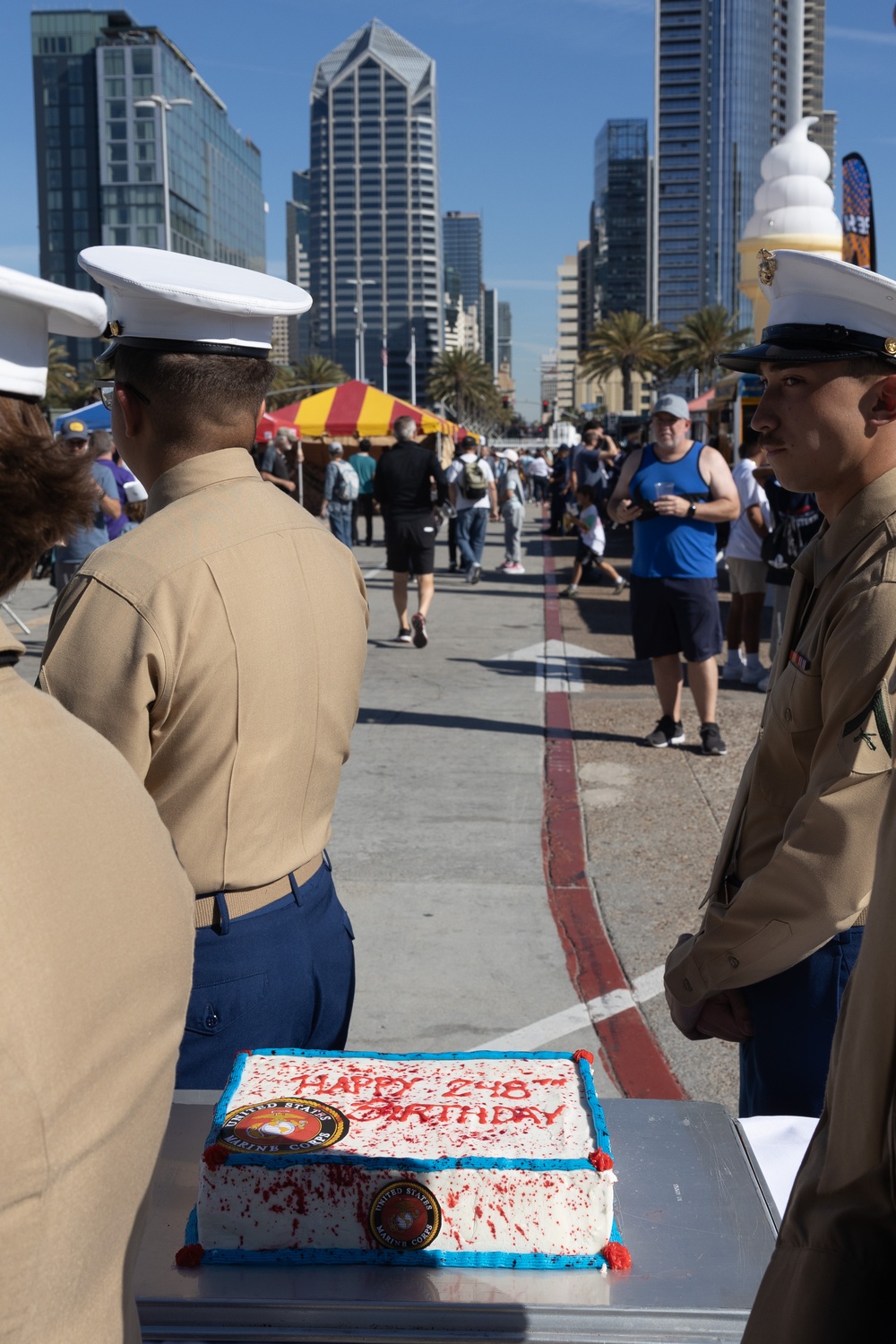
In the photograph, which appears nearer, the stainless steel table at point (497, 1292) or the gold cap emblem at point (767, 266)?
the stainless steel table at point (497, 1292)

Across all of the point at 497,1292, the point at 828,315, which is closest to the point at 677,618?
the point at 828,315

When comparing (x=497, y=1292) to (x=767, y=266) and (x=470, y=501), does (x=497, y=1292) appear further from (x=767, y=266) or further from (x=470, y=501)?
(x=470, y=501)

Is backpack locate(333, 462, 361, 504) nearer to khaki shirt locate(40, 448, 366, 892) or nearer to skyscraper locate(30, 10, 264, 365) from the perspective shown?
khaki shirt locate(40, 448, 366, 892)

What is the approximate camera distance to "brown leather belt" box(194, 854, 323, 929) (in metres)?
2.05

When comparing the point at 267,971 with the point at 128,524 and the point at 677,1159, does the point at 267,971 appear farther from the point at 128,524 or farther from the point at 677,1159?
the point at 128,524

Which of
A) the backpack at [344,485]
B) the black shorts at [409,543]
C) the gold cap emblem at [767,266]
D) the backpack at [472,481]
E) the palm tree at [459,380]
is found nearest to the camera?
Result: the gold cap emblem at [767,266]

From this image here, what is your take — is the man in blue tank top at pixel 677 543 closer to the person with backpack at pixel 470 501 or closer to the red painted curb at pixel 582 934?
the red painted curb at pixel 582 934

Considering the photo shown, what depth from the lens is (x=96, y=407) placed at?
902 inches

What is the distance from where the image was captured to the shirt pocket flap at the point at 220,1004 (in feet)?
6.83

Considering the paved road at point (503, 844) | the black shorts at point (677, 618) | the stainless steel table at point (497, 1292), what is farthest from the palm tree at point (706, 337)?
the stainless steel table at point (497, 1292)

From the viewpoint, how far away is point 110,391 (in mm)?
2275

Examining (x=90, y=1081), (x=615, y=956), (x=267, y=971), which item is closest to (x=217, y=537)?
(x=267, y=971)

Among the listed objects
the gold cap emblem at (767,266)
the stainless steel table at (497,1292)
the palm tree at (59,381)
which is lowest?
the stainless steel table at (497,1292)

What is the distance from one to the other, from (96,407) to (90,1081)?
23393mm
